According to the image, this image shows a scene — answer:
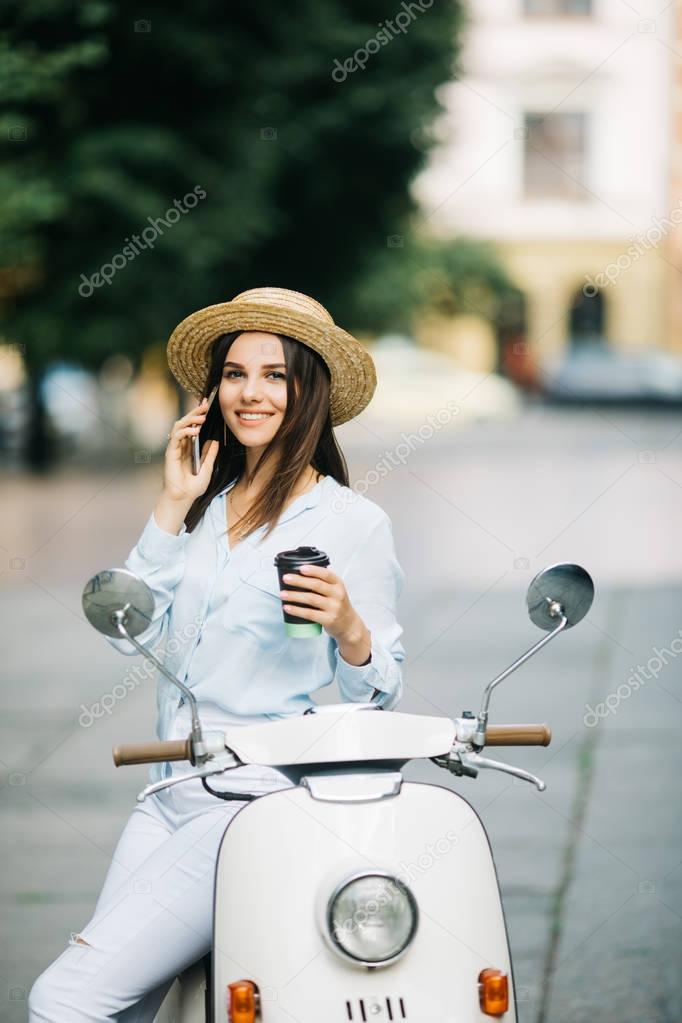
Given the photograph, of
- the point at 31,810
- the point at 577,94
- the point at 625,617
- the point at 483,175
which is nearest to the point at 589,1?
the point at 577,94

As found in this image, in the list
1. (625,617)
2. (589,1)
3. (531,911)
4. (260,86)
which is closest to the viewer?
(531,911)

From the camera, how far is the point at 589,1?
1762 inches

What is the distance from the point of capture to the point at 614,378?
35.6 metres

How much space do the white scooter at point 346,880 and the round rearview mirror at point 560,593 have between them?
9.4 inches

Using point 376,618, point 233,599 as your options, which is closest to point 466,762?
point 376,618

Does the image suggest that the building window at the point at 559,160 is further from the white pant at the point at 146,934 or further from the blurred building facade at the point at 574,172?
the white pant at the point at 146,934

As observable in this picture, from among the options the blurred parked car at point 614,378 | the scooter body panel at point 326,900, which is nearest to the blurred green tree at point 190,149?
the scooter body panel at point 326,900

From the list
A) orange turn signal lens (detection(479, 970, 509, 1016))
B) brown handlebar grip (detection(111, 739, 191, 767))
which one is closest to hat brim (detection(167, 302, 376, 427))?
brown handlebar grip (detection(111, 739, 191, 767))

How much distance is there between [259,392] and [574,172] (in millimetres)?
44042

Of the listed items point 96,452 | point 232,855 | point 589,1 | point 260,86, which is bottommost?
point 232,855

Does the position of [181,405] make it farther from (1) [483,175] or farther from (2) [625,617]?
(1) [483,175]

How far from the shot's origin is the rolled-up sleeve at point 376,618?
2.62 metres

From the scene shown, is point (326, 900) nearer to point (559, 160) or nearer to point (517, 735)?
point (517, 735)

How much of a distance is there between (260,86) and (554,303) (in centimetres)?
2857
